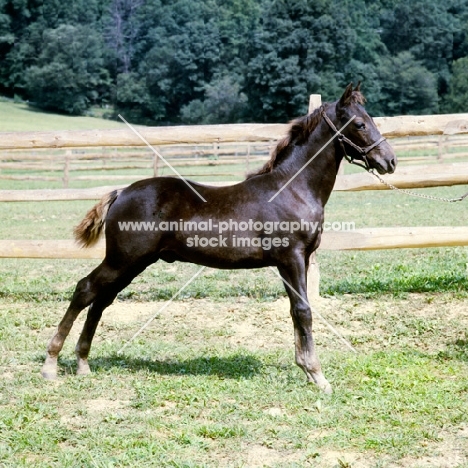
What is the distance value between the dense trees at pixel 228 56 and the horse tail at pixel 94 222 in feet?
160

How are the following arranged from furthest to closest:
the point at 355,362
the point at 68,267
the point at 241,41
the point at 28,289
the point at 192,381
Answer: the point at 241,41 < the point at 68,267 < the point at 28,289 < the point at 355,362 < the point at 192,381

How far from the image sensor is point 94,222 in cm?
509

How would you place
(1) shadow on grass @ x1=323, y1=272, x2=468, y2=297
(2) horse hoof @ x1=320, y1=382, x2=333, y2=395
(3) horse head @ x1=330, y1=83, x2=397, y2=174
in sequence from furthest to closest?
1. (1) shadow on grass @ x1=323, y1=272, x2=468, y2=297
2. (3) horse head @ x1=330, y1=83, x2=397, y2=174
3. (2) horse hoof @ x1=320, y1=382, x2=333, y2=395

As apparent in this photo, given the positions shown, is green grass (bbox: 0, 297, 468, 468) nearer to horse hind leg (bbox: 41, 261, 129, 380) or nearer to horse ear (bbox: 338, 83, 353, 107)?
horse hind leg (bbox: 41, 261, 129, 380)

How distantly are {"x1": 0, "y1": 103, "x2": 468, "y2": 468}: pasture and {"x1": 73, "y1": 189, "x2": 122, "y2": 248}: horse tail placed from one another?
104cm

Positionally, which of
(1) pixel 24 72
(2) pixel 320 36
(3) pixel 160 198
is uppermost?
(3) pixel 160 198

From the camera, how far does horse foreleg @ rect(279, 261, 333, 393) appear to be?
4785 mm

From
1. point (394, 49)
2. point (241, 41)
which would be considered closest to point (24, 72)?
point (241, 41)

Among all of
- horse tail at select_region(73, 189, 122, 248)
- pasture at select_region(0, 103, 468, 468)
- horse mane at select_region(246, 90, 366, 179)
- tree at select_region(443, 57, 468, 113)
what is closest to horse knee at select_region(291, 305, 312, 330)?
pasture at select_region(0, 103, 468, 468)

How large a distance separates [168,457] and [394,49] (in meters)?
78.2

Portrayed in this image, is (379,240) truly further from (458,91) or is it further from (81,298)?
(458,91)

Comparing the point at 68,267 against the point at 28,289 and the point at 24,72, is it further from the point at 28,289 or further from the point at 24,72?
A: the point at 24,72

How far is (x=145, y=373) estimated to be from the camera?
504 cm

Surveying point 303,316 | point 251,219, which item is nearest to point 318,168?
point 251,219
